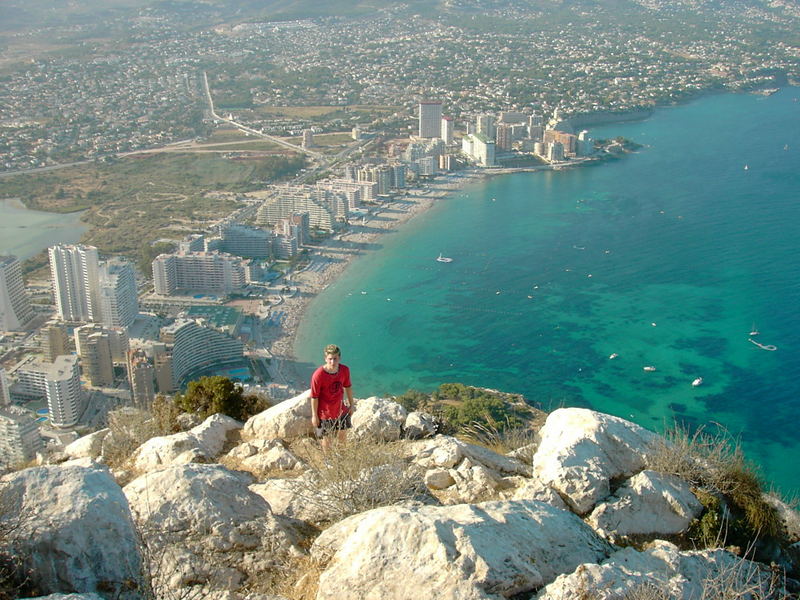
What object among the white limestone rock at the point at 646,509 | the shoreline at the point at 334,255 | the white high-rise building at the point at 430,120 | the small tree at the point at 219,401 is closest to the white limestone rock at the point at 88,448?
the small tree at the point at 219,401

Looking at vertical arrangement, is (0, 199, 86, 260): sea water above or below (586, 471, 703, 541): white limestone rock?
below

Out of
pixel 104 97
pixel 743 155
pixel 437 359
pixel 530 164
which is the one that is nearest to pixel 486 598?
pixel 437 359

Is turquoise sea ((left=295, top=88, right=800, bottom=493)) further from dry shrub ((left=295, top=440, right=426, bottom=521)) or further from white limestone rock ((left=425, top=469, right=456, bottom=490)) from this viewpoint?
dry shrub ((left=295, top=440, right=426, bottom=521))

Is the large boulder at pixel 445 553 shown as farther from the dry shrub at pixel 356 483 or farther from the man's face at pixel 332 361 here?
the man's face at pixel 332 361

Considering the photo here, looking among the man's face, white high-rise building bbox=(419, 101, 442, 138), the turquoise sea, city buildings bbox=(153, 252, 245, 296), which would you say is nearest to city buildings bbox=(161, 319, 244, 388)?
the turquoise sea

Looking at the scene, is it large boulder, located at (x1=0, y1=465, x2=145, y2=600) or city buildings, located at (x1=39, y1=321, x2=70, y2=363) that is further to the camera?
city buildings, located at (x1=39, y1=321, x2=70, y2=363)

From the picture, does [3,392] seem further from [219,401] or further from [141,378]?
[219,401]

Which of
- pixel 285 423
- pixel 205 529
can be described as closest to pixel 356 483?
pixel 205 529
